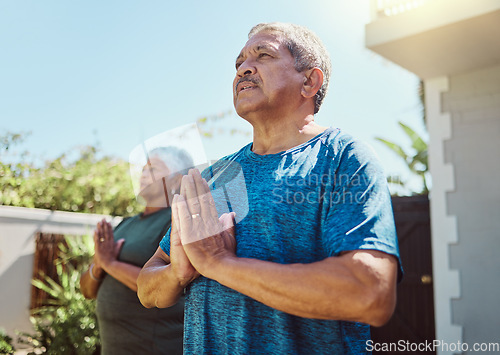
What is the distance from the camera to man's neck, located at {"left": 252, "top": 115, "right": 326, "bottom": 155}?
129 cm

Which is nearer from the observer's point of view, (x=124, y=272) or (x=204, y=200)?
(x=204, y=200)

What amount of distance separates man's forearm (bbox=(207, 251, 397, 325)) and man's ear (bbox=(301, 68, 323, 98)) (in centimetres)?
57

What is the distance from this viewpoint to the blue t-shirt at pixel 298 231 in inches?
38.9

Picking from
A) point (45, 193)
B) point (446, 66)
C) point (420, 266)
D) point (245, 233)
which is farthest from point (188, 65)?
point (45, 193)

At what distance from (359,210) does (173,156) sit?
661mm

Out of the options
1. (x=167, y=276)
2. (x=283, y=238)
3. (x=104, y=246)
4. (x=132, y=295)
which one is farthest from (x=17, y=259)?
(x=283, y=238)

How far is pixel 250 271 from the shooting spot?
3.24 feet

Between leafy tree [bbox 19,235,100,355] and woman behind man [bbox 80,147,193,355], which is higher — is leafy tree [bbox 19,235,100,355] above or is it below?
below

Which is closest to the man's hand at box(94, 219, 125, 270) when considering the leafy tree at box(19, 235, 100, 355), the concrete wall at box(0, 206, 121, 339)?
the leafy tree at box(19, 235, 100, 355)

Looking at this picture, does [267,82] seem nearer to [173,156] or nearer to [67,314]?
[173,156]

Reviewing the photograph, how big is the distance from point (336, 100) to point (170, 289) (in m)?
0.93

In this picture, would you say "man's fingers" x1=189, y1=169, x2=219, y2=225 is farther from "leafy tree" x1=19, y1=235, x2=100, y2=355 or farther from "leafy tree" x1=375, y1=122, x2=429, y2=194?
"leafy tree" x1=375, y1=122, x2=429, y2=194

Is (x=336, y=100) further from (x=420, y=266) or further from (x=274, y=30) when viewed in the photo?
(x=420, y=266)

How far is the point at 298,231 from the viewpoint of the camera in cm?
108
